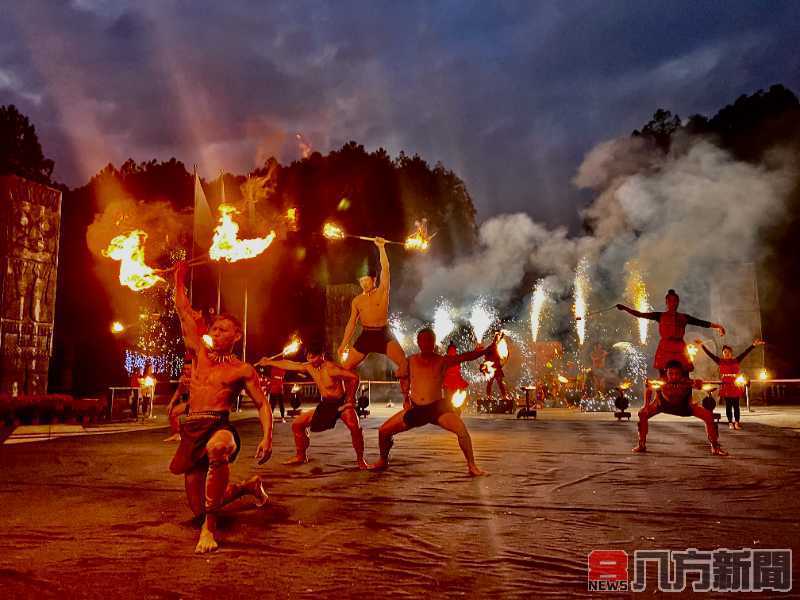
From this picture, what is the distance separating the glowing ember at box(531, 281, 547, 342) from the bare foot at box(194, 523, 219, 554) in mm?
34419

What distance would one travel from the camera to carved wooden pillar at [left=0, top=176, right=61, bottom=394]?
48.6 ft

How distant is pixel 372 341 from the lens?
26.2ft

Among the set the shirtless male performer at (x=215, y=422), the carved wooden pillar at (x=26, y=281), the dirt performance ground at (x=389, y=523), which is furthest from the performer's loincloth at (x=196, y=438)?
the carved wooden pillar at (x=26, y=281)

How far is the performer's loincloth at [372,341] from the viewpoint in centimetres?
792

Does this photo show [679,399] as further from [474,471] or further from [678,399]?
[474,471]

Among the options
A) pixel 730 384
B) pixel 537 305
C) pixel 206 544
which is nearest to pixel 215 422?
pixel 206 544

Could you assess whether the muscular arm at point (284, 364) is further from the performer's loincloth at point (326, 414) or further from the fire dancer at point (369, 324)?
the fire dancer at point (369, 324)

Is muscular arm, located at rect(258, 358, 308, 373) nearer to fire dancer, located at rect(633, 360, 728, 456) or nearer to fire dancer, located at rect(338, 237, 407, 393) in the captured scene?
fire dancer, located at rect(338, 237, 407, 393)

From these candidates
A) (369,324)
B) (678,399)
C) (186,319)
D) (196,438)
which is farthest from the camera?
(369,324)

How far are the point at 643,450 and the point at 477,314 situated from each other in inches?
1188

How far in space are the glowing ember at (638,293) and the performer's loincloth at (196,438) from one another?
29.7 meters

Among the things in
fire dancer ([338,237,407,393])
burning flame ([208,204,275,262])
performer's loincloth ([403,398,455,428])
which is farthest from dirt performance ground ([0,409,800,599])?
burning flame ([208,204,275,262])

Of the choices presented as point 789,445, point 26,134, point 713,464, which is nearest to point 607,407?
point 789,445

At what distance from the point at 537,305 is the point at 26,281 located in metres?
30.0
